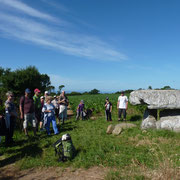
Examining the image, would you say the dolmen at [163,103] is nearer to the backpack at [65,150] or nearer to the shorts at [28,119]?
the backpack at [65,150]

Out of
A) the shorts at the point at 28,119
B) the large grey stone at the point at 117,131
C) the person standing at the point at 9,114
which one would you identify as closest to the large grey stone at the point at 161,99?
the large grey stone at the point at 117,131

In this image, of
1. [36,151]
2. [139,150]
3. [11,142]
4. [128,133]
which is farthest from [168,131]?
[11,142]

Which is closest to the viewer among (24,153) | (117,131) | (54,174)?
(54,174)

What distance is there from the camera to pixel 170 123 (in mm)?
7141

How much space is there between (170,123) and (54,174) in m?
5.32

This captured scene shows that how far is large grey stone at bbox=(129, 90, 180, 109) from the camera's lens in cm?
700

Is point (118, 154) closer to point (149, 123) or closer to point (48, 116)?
point (149, 123)

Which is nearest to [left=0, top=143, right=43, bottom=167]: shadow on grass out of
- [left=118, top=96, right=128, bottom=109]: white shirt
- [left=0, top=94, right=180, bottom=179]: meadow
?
[left=0, top=94, right=180, bottom=179]: meadow

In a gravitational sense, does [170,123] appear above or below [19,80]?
below

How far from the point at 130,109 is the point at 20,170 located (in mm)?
11553

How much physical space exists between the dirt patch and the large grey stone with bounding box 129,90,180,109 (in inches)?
163

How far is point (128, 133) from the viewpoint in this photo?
22.5ft

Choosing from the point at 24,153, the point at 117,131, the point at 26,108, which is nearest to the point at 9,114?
the point at 26,108

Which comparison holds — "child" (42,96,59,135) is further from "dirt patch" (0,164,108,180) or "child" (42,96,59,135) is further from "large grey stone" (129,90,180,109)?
"large grey stone" (129,90,180,109)
